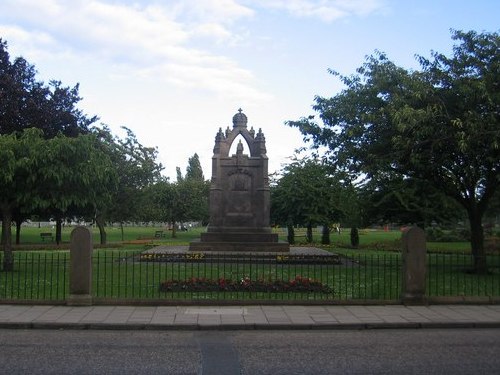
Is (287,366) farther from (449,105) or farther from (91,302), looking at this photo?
(449,105)

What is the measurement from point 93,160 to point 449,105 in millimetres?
11631

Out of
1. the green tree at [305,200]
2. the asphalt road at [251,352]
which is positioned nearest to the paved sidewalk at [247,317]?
the asphalt road at [251,352]

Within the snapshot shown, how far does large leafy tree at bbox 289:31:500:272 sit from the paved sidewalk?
5406 millimetres

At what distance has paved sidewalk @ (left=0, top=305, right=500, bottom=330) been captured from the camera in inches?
413

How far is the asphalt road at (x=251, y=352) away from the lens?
24.6ft

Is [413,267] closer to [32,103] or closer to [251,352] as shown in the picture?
[251,352]

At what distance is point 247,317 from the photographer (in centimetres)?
1118

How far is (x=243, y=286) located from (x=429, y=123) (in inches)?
303

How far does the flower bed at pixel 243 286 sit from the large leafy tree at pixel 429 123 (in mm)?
5206

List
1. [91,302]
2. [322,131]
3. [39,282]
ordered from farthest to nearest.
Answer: [322,131] → [39,282] → [91,302]

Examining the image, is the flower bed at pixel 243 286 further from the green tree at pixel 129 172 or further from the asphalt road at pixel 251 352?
the green tree at pixel 129 172

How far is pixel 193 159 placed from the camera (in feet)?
342

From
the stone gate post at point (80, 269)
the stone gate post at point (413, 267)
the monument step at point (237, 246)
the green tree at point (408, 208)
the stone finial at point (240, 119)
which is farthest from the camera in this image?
the green tree at point (408, 208)

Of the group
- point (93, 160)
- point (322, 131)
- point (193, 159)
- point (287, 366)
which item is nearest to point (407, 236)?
point (287, 366)
